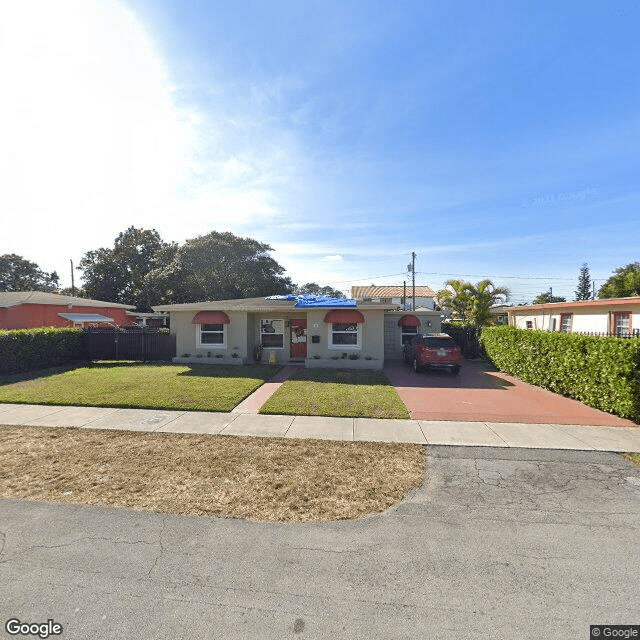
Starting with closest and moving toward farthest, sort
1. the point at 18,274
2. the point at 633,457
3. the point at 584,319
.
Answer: the point at 633,457
the point at 584,319
the point at 18,274

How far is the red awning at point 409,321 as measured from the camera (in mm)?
18422

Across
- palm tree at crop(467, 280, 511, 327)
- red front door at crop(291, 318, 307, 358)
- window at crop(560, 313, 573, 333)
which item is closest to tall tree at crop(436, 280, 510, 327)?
palm tree at crop(467, 280, 511, 327)

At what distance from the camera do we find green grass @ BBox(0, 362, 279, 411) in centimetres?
923

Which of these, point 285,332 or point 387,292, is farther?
point 387,292

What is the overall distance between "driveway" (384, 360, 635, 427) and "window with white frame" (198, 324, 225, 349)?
7847 mm

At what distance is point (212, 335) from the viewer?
53.0ft

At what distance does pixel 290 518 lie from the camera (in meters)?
4.18

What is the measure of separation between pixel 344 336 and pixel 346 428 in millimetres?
7933

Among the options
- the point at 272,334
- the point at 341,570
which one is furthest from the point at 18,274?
the point at 341,570

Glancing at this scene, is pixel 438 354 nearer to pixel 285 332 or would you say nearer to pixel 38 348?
pixel 285 332

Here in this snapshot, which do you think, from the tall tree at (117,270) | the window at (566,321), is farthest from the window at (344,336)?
the tall tree at (117,270)

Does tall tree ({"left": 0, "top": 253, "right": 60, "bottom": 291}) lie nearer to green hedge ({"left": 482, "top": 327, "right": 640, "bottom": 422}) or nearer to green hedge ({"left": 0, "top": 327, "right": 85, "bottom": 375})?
green hedge ({"left": 0, "top": 327, "right": 85, "bottom": 375})

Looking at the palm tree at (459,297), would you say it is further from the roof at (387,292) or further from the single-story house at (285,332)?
the roof at (387,292)

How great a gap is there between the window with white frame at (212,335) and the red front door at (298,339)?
10.7ft
